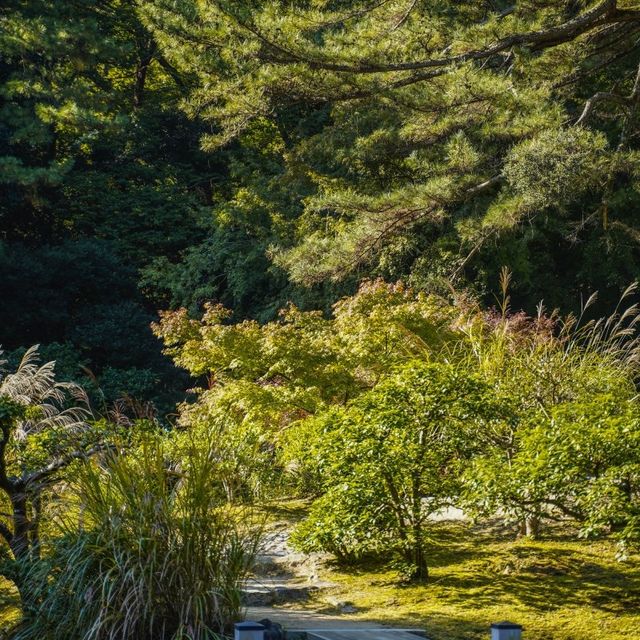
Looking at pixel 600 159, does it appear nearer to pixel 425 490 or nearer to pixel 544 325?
pixel 544 325

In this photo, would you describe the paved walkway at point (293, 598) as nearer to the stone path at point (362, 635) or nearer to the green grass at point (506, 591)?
the stone path at point (362, 635)

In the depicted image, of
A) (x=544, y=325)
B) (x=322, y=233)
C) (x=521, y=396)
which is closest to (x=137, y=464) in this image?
(x=521, y=396)

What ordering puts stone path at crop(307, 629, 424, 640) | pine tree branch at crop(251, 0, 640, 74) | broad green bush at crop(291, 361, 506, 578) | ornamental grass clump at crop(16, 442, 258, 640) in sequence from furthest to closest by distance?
pine tree branch at crop(251, 0, 640, 74), broad green bush at crop(291, 361, 506, 578), stone path at crop(307, 629, 424, 640), ornamental grass clump at crop(16, 442, 258, 640)

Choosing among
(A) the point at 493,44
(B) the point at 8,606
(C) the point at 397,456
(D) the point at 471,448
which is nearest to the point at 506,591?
(D) the point at 471,448

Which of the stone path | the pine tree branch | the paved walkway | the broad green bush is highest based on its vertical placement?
the pine tree branch

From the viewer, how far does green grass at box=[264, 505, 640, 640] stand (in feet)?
18.2

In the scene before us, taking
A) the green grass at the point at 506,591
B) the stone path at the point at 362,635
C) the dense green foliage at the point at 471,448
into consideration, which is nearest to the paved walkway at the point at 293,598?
the stone path at the point at 362,635

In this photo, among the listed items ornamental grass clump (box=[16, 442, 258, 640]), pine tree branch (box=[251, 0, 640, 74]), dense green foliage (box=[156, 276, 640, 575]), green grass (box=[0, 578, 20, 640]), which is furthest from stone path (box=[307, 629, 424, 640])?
pine tree branch (box=[251, 0, 640, 74])

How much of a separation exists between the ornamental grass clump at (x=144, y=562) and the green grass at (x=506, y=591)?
1237 millimetres

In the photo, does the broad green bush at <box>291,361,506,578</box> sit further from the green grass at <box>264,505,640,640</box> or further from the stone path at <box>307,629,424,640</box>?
the stone path at <box>307,629,424,640</box>

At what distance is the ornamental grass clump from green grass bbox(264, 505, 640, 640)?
1.24 m

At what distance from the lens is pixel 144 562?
15.7ft

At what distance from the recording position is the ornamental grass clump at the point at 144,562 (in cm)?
466

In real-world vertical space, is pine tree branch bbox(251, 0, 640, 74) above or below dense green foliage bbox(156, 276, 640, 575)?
above
